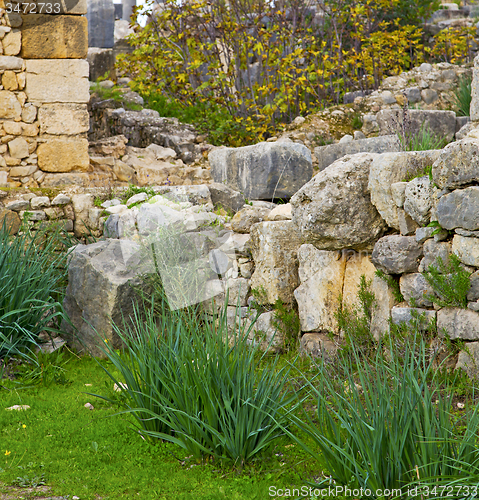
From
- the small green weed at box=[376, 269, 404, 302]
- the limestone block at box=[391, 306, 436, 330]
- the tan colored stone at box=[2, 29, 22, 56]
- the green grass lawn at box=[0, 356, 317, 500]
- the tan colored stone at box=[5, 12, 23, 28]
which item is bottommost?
the green grass lawn at box=[0, 356, 317, 500]

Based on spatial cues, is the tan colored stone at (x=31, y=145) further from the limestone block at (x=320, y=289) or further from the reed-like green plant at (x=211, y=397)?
the reed-like green plant at (x=211, y=397)

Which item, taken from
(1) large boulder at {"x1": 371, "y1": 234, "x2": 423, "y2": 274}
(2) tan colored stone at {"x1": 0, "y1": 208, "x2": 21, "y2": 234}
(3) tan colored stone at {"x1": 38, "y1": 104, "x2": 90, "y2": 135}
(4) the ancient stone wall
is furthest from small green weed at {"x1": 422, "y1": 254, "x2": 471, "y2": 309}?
(3) tan colored stone at {"x1": 38, "y1": 104, "x2": 90, "y2": 135}

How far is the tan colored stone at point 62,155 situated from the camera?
22.9 feet

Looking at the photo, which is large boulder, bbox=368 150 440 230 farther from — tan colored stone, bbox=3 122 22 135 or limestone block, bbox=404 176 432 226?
tan colored stone, bbox=3 122 22 135

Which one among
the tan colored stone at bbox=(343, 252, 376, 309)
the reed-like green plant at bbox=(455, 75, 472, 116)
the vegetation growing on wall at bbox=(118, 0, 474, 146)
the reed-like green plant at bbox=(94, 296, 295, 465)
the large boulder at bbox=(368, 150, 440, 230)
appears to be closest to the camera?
the reed-like green plant at bbox=(94, 296, 295, 465)

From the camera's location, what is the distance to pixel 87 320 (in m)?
4.75

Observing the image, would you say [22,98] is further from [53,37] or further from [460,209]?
[460,209]

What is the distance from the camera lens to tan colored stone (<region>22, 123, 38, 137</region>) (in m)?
6.86

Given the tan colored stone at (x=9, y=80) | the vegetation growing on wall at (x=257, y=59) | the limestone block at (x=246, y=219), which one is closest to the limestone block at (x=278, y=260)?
the limestone block at (x=246, y=219)

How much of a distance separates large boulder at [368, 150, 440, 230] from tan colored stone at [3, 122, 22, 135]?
4.83 metres

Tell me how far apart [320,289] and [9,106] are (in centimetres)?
475

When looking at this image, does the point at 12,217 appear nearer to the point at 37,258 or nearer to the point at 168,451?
the point at 37,258

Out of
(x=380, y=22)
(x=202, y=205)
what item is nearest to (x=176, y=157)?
(x=202, y=205)

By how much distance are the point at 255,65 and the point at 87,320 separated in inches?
283
